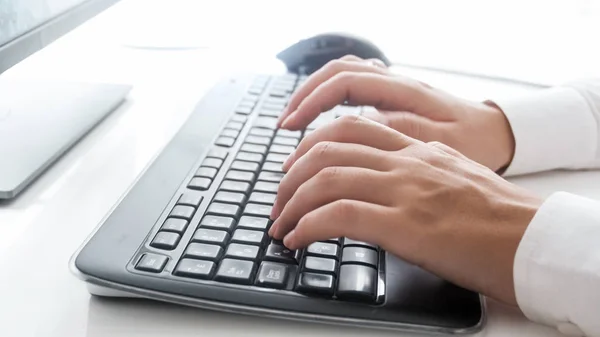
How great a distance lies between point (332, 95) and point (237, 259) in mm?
230

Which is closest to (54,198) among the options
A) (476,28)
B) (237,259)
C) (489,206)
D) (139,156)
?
(139,156)

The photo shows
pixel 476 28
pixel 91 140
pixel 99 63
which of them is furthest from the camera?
pixel 476 28

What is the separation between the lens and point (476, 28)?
3.43 ft

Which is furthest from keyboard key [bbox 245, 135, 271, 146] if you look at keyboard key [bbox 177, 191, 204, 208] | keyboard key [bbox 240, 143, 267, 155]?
keyboard key [bbox 177, 191, 204, 208]

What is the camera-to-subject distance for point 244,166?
0.51 meters

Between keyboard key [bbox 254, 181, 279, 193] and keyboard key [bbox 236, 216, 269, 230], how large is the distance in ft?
0.14

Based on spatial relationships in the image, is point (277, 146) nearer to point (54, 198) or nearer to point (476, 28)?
point (54, 198)

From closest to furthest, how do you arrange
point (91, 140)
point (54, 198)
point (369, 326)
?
point (369, 326) < point (54, 198) < point (91, 140)

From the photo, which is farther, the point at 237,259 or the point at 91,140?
the point at 91,140

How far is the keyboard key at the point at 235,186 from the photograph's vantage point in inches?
18.6

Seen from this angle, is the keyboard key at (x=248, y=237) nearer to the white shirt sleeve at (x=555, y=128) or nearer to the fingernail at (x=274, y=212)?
the fingernail at (x=274, y=212)

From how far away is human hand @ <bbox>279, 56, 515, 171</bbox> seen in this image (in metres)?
0.57

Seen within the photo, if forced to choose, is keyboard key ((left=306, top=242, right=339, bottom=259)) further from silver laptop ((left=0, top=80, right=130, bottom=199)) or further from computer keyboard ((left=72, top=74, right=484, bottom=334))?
silver laptop ((left=0, top=80, right=130, bottom=199))

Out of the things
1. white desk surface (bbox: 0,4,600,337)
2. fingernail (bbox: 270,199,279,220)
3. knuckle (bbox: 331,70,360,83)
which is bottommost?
white desk surface (bbox: 0,4,600,337)
